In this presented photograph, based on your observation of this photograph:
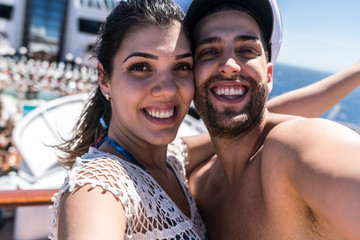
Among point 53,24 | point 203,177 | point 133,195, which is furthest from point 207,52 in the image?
point 53,24

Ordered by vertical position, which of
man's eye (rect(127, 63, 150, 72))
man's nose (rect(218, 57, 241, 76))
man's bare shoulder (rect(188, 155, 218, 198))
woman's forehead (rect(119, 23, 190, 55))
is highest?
woman's forehead (rect(119, 23, 190, 55))

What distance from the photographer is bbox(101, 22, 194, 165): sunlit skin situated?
5.21 ft

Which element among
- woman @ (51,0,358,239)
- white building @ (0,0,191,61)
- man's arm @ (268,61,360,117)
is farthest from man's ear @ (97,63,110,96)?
white building @ (0,0,191,61)

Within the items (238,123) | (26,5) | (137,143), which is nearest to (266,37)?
(238,123)

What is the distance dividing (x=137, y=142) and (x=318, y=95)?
1501 millimetres

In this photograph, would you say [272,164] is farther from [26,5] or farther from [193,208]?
[26,5]

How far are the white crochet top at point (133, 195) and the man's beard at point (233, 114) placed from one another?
1.87 ft

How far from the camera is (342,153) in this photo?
41.9 inches

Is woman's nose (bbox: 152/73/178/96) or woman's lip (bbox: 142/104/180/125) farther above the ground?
woman's nose (bbox: 152/73/178/96)

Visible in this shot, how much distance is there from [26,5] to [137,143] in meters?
41.5

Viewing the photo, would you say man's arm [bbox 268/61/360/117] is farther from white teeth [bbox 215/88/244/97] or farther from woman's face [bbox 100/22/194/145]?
woman's face [bbox 100/22/194/145]

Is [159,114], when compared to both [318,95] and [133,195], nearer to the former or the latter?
[133,195]

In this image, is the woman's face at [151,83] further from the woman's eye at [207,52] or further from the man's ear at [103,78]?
the woman's eye at [207,52]

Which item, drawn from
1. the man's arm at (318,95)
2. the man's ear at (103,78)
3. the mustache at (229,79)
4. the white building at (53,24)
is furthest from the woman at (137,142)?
the white building at (53,24)
